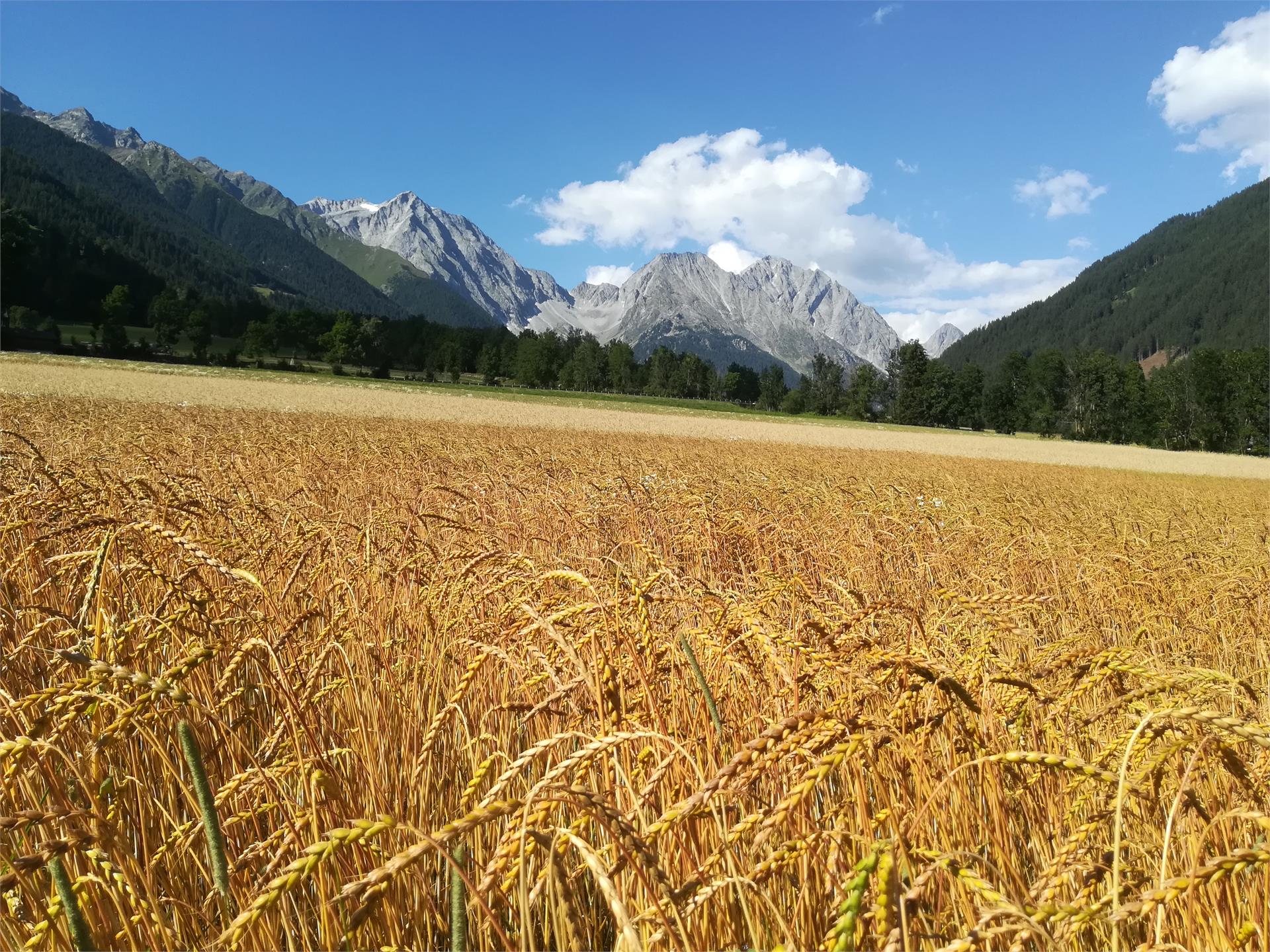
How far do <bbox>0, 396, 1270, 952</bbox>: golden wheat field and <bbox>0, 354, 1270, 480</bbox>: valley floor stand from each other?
2549cm

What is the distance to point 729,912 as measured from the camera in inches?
61.1

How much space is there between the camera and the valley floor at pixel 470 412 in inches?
1256

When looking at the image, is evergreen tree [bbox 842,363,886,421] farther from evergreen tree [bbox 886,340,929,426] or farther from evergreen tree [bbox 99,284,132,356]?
evergreen tree [bbox 99,284,132,356]

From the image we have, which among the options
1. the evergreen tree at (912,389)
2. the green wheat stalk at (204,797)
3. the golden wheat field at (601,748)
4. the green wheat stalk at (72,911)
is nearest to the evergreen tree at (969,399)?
the evergreen tree at (912,389)

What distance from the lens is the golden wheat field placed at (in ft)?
4.10

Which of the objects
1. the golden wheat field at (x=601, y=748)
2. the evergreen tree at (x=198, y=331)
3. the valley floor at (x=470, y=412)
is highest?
the evergreen tree at (x=198, y=331)

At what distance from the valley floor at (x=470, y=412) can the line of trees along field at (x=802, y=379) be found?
35962 mm

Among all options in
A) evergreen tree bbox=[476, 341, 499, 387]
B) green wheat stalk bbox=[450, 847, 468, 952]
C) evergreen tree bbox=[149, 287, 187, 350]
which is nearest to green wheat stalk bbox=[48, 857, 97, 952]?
green wheat stalk bbox=[450, 847, 468, 952]

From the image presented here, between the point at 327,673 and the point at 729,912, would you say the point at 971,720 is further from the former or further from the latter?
the point at 327,673

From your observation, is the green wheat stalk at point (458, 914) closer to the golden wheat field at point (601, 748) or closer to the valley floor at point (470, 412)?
the golden wheat field at point (601, 748)

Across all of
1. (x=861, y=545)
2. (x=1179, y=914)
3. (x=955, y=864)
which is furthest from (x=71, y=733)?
(x=861, y=545)

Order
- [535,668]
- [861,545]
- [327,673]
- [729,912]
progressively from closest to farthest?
[729,912], [327,673], [535,668], [861,545]

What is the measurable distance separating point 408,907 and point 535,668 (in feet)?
4.35

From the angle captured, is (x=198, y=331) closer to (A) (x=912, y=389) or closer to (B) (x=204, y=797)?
(A) (x=912, y=389)
